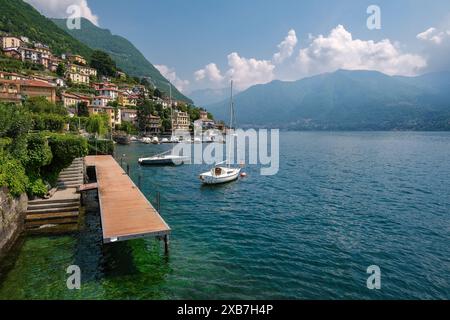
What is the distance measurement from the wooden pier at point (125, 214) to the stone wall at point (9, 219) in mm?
4842

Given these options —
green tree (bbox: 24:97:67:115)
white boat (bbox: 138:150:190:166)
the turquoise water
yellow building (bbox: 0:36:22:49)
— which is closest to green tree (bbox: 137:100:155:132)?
green tree (bbox: 24:97:67:115)

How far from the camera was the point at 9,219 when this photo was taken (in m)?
17.7

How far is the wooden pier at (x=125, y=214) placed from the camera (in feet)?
50.0

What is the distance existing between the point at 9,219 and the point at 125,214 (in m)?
6.58

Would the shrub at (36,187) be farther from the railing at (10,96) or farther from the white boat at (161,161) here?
the railing at (10,96)

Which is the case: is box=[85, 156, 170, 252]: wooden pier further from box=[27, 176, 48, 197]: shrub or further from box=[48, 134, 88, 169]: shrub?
box=[27, 176, 48, 197]: shrub

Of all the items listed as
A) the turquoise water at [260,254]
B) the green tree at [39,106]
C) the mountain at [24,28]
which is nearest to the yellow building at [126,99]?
the green tree at [39,106]

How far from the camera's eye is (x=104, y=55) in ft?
571

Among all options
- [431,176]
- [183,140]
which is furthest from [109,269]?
[183,140]

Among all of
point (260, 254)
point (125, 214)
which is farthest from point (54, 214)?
point (260, 254)

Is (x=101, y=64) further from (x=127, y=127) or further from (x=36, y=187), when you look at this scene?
(x=36, y=187)

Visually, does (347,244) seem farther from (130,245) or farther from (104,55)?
(104,55)

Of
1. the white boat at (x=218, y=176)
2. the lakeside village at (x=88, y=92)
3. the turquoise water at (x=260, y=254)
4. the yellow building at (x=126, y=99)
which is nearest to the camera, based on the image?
the turquoise water at (x=260, y=254)
